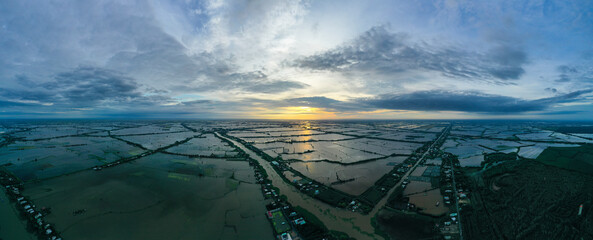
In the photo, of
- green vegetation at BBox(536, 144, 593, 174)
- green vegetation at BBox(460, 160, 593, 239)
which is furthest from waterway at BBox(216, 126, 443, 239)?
green vegetation at BBox(536, 144, 593, 174)

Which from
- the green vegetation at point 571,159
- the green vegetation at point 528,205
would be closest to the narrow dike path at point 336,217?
the green vegetation at point 528,205

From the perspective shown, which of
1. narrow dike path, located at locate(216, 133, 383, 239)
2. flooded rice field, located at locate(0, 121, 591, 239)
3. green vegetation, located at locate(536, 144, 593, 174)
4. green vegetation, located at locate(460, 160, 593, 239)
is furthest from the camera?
green vegetation, located at locate(536, 144, 593, 174)

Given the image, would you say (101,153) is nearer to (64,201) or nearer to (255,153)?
(64,201)

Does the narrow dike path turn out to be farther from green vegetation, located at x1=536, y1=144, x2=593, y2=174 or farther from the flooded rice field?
green vegetation, located at x1=536, y1=144, x2=593, y2=174

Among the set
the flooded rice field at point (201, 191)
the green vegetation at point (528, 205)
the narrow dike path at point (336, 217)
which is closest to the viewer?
the green vegetation at point (528, 205)

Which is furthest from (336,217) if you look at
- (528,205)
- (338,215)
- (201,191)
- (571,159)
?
(571,159)

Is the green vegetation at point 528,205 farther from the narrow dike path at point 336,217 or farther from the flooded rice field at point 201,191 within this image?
the narrow dike path at point 336,217

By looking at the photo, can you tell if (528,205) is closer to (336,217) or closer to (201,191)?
(336,217)

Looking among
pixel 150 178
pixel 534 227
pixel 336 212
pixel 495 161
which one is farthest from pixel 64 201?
pixel 495 161
